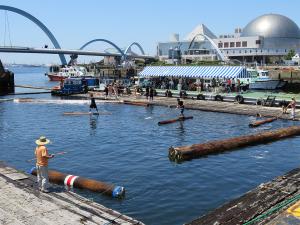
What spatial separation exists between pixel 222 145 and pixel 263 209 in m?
10.3

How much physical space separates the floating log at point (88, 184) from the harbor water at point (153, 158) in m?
0.28

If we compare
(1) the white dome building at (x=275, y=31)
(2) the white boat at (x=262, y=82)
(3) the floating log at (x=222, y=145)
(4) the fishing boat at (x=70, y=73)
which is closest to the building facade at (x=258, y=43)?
(1) the white dome building at (x=275, y=31)

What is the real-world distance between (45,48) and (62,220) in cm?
15752

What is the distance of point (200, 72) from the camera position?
177ft

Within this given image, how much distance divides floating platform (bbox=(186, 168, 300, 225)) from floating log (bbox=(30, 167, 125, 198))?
4.08 metres

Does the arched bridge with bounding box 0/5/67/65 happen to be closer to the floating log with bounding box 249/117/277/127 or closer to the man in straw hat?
the floating log with bounding box 249/117/277/127

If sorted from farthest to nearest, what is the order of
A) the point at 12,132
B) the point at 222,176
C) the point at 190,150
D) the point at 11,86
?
1. the point at 11,86
2. the point at 12,132
3. the point at 190,150
4. the point at 222,176

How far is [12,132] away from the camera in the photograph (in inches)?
1231

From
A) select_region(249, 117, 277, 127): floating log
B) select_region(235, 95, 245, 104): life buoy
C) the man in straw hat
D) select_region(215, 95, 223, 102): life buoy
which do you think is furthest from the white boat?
the man in straw hat

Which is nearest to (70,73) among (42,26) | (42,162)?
(42,26)

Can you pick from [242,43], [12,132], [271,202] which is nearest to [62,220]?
[271,202]

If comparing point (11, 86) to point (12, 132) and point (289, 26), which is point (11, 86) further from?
point (289, 26)

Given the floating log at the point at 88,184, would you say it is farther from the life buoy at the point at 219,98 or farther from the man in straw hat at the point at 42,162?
the life buoy at the point at 219,98

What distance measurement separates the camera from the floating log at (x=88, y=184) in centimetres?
1545
